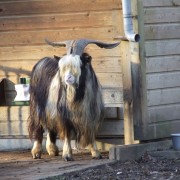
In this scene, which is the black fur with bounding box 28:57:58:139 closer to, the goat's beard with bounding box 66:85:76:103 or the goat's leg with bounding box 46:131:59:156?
the goat's leg with bounding box 46:131:59:156

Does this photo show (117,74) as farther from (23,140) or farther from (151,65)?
(23,140)

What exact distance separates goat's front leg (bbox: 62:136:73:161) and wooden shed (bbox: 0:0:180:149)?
0.81 meters

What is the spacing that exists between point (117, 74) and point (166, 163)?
1.68 metres

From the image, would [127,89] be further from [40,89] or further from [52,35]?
[52,35]

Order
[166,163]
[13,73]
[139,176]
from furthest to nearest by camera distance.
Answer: [13,73]
[166,163]
[139,176]

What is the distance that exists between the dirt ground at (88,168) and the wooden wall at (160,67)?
0.65 metres

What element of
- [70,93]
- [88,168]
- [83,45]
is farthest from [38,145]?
[88,168]

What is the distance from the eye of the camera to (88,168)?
366 inches

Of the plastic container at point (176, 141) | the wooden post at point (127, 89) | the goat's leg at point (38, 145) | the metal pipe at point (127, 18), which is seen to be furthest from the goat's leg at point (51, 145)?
the metal pipe at point (127, 18)

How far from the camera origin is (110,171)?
9156 mm

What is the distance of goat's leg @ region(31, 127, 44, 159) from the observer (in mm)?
10883

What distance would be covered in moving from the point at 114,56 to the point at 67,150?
1.55 meters

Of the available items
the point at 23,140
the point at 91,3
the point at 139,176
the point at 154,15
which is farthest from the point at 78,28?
the point at 139,176

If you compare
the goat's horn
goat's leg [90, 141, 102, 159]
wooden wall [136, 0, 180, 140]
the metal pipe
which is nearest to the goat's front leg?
goat's leg [90, 141, 102, 159]
